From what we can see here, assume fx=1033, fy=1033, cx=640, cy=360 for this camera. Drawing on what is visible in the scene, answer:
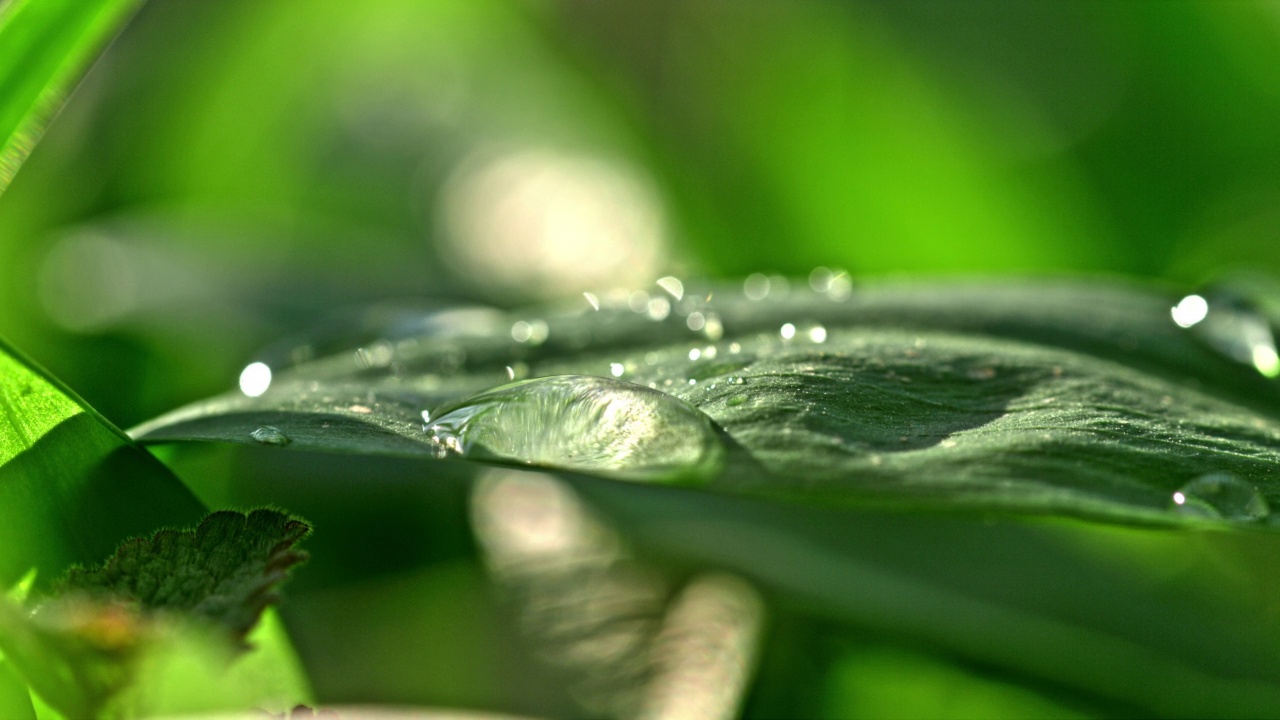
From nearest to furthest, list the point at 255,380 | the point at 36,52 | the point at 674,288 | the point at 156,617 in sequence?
the point at 156,617, the point at 36,52, the point at 255,380, the point at 674,288

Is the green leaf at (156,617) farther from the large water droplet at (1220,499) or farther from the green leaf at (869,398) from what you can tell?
the large water droplet at (1220,499)

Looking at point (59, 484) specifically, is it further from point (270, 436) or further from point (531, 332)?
point (531, 332)

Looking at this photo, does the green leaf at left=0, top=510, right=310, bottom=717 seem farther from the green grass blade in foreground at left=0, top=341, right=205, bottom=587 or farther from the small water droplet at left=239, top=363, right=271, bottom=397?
the small water droplet at left=239, top=363, right=271, bottom=397

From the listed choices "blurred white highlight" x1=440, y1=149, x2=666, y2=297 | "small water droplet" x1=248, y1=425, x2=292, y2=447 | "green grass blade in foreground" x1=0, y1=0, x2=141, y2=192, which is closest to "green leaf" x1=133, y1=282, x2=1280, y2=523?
"small water droplet" x1=248, y1=425, x2=292, y2=447

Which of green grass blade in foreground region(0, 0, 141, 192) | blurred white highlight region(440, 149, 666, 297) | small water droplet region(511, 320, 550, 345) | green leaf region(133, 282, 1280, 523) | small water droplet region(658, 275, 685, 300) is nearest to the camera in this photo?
green leaf region(133, 282, 1280, 523)

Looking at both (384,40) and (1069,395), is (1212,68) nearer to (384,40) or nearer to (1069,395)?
(1069,395)

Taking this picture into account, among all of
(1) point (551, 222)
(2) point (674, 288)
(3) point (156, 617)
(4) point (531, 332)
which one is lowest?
(3) point (156, 617)

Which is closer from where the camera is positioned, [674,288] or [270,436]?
[270,436]

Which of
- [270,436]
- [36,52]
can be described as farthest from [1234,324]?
[36,52]
